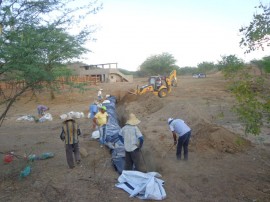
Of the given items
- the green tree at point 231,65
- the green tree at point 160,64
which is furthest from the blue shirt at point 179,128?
the green tree at point 160,64

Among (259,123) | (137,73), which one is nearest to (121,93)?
(259,123)

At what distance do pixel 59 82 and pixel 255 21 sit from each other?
4802 mm

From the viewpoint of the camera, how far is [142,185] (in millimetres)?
6852

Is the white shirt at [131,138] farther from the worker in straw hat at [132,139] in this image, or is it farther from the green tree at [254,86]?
the green tree at [254,86]

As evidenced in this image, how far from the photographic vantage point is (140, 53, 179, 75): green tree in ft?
216

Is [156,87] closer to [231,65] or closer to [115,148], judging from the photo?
[115,148]

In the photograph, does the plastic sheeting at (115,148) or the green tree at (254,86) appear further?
the plastic sheeting at (115,148)

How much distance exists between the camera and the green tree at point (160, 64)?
6588 centimetres

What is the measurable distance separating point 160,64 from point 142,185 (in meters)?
59.8

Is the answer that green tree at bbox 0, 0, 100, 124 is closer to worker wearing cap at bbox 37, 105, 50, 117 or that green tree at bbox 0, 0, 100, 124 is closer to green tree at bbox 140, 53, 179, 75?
worker wearing cap at bbox 37, 105, 50, 117

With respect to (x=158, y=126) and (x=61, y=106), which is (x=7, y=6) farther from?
(x=61, y=106)

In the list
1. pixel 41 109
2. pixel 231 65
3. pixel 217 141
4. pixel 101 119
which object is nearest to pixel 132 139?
pixel 231 65

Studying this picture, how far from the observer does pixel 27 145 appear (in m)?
12.1

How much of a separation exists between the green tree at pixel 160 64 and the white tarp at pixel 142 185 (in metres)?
59.0
